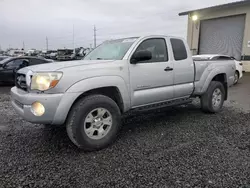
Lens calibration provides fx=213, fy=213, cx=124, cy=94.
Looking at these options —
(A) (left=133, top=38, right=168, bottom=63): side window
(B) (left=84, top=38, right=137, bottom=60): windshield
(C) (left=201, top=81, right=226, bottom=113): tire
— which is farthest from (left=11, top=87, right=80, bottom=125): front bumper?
(C) (left=201, top=81, right=226, bottom=113): tire

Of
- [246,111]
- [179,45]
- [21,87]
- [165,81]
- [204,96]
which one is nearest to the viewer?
[21,87]

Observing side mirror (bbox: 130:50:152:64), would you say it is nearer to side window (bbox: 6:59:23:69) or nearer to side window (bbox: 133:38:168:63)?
side window (bbox: 133:38:168:63)

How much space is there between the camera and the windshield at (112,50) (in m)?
3.94

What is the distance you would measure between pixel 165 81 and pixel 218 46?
14273 mm

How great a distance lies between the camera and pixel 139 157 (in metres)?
3.11

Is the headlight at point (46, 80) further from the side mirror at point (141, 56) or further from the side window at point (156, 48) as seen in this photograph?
the side window at point (156, 48)

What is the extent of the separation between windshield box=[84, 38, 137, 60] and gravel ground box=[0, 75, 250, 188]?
150 centimetres

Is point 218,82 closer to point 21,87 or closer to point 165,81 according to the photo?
point 165,81

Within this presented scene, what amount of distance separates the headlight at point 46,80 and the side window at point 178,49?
8.32 ft

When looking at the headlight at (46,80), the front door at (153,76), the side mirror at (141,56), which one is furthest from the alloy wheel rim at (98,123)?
the side mirror at (141,56)

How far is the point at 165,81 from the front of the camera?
4.20m

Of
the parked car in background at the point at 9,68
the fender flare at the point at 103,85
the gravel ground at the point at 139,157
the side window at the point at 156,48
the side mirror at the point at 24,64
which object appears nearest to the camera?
the gravel ground at the point at 139,157

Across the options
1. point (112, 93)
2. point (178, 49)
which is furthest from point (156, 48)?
point (112, 93)

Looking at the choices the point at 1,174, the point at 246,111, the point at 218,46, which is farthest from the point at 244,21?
the point at 1,174
